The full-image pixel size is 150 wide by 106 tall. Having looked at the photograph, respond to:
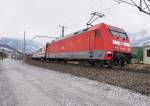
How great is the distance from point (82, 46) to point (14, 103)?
1572 cm

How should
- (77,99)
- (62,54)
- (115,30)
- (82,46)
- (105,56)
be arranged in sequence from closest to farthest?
(77,99) → (105,56) → (115,30) → (82,46) → (62,54)

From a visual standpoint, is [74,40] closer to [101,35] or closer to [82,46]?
[82,46]

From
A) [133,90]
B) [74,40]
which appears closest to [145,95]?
[133,90]

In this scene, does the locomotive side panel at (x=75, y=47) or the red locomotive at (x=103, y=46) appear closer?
the red locomotive at (x=103, y=46)

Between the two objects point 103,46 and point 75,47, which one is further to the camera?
point 75,47

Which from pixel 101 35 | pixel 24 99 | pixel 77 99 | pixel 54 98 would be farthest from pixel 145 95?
Answer: pixel 101 35

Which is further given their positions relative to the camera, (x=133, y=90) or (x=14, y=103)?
(x=133, y=90)

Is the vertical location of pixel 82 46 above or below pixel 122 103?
above

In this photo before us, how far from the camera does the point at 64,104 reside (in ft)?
23.3

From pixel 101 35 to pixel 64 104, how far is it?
13.2 m

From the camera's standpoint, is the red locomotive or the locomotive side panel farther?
the locomotive side panel

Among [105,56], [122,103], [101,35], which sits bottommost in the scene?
[122,103]

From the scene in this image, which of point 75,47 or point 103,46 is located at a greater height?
point 75,47

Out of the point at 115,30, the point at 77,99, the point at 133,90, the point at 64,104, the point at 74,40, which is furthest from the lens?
the point at 74,40
